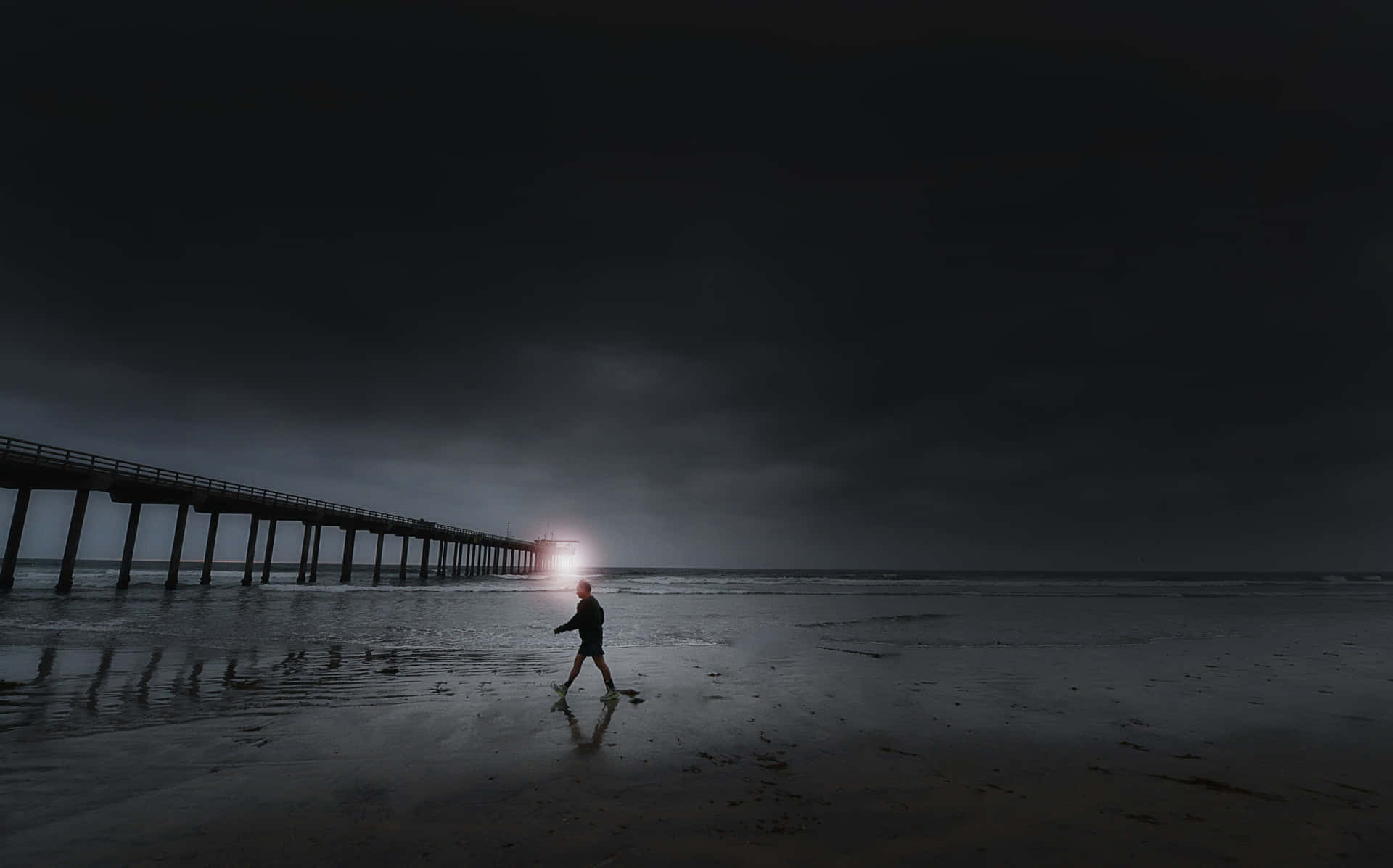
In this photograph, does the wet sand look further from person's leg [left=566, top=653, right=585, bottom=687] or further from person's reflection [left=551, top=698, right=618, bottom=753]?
person's leg [left=566, top=653, right=585, bottom=687]

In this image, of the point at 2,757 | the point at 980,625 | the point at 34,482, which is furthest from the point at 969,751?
the point at 34,482

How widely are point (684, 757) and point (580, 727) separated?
183 centimetres

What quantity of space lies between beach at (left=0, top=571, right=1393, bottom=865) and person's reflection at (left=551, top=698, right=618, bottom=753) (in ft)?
0.17

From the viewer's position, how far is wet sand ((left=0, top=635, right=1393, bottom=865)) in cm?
465

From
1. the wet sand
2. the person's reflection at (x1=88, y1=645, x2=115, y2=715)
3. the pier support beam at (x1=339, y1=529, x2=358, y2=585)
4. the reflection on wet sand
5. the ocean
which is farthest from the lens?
the pier support beam at (x1=339, y1=529, x2=358, y2=585)

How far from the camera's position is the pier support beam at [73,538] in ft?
98.5

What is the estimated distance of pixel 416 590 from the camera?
146ft

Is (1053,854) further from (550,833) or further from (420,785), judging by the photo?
(420,785)

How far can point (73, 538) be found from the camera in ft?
100

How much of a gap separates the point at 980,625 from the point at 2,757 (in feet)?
82.5

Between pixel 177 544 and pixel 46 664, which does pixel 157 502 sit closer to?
pixel 177 544

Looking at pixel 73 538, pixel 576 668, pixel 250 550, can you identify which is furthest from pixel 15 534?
pixel 576 668

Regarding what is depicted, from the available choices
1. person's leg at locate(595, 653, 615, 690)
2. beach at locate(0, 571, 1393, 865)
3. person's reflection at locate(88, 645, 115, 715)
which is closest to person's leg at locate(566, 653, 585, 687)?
person's leg at locate(595, 653, 615, 690)

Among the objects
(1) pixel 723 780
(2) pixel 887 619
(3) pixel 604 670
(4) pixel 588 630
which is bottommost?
(2) pixel 887 619
